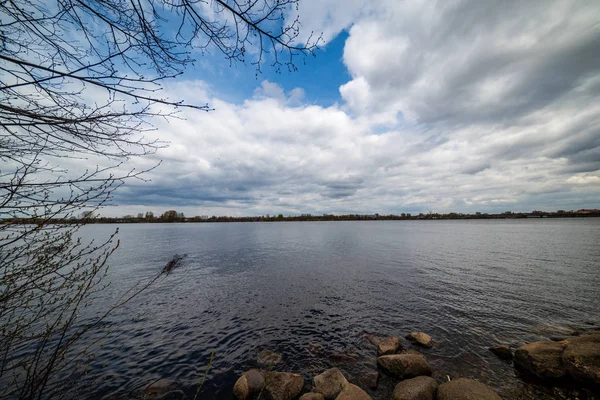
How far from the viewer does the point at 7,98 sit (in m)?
3.48

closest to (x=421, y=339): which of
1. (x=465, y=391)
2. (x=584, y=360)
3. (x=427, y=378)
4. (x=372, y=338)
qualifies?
(x=372, y=338)

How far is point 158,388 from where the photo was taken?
8422mm

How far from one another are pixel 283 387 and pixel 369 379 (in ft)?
11.0

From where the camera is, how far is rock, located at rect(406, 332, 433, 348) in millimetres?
10750

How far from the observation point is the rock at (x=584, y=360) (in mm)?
7258

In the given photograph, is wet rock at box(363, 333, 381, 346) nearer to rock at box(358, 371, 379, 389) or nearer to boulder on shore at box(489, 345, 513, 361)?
rock at box(358, 371, 379, 389)

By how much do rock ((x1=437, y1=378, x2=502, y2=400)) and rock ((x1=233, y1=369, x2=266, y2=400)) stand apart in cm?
Answer: 596

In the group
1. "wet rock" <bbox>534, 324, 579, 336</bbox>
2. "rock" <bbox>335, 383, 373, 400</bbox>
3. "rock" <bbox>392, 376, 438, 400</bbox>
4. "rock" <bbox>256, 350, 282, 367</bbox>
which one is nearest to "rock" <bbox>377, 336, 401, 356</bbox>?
"rock" <bbox>392, 376, 438, 400</bbox>

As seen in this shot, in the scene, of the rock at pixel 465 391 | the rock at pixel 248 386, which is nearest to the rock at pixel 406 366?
A: the rock at pixel 465 391

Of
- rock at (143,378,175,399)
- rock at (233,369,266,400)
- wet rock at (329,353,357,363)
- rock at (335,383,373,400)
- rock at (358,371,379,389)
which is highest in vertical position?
rock at (335,383,373,400)

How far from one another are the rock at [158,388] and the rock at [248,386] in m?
2.59

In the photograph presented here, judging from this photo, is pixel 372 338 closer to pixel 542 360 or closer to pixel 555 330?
pixel 542 360

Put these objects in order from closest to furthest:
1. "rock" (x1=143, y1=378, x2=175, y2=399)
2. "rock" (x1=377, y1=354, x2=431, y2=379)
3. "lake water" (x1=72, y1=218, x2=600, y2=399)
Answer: "rock" (x1=143, y1=378, x2=175, y2=399) < "rock" (x1=377, y1=354, x2=431, y2=379) < "lake water" (x1=72, y1=218, x2=600, y2=399)

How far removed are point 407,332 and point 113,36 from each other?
15.6 metres
